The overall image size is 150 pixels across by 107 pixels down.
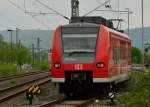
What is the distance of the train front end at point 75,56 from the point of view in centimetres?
2105

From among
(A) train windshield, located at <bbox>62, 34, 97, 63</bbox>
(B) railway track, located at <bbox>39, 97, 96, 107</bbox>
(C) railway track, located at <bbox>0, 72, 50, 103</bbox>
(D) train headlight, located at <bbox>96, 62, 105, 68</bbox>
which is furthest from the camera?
(C) railway track, located at <bbox>0, 72, 50, 103</bbox>

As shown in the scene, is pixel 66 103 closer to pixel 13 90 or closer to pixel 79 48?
pixel 79 48

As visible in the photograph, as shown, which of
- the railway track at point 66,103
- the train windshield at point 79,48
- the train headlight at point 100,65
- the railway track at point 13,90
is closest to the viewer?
the railway track at point 66,103

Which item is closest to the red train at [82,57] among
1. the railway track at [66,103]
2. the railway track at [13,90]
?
the railway track at [66,103]

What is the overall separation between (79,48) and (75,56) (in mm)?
381

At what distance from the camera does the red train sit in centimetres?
2103

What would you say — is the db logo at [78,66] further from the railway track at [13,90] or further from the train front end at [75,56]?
the railway track at [13,90]

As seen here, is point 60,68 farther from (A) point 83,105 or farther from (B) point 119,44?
(B) point 119,44

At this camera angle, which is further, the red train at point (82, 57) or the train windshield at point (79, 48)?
the train windshield at point (79, 48)

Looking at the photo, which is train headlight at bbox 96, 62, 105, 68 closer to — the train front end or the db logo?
the train front end

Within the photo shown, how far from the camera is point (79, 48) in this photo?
21422mm

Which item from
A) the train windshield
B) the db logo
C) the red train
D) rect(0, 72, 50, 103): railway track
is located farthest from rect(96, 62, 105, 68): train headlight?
rect(0, 72, 50, 103): railway track

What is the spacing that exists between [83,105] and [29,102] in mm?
2436

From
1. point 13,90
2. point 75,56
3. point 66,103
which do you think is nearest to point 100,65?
point 75,56
